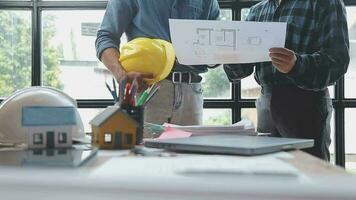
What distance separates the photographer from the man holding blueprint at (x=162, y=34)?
1708 mm

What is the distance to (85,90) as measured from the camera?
131 inches

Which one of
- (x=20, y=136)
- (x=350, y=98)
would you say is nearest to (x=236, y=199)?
(x=20, y=136)

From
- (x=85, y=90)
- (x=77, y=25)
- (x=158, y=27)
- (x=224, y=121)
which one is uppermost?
(x=77, y=25)

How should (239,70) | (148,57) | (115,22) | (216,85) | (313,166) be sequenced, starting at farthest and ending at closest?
(216,85) → (115,22) → (239,70) → (148,57) → (313,166)

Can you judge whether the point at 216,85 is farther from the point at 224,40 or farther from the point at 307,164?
the point at 307,164

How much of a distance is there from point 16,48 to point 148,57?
2.41m

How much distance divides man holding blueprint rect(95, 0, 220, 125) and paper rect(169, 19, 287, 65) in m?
0.35

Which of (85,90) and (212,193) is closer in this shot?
(212,193)

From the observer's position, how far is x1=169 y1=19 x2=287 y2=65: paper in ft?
4.05

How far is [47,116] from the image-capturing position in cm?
77

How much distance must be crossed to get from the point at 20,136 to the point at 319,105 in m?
0.94

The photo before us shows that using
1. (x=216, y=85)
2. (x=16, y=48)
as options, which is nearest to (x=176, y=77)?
(x=216, y=85)

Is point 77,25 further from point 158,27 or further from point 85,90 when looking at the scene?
point 158,27

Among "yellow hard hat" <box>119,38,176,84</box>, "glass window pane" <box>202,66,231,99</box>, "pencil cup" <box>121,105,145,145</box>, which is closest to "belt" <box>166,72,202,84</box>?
"yellow hard hat" <box>119,38,176,84</box>
